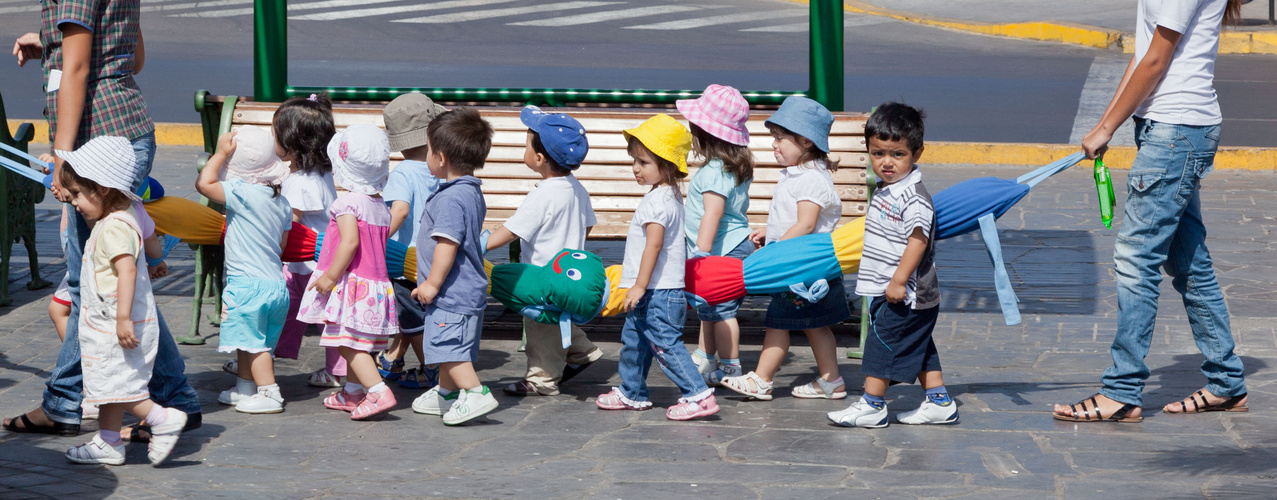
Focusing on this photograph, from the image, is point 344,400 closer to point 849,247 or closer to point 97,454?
point 97,454

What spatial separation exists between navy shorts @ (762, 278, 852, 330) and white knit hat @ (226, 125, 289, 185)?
1.97m

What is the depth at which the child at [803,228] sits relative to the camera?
501 cm

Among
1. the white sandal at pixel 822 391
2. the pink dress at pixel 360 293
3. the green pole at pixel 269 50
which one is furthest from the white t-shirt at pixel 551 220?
the green pole at pixel 269 50

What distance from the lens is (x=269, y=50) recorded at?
6758 millimetres

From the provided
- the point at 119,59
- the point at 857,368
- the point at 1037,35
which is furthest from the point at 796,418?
the point at 1037,35

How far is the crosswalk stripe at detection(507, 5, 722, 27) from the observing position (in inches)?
850

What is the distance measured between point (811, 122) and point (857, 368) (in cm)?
119

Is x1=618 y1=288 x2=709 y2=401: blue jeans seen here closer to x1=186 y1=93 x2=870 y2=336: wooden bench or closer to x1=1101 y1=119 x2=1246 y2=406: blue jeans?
x1=186 y1=93 x2=870 y2=336: wooden bench

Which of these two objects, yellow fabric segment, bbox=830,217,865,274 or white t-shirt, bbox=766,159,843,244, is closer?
yellow fabric segment, bbox=830,217,865,274

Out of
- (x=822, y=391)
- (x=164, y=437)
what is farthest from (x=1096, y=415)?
(x=164, y=437)

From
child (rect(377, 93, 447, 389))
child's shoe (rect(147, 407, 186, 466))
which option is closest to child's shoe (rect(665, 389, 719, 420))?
child (rect(377, 93, 447, 389))

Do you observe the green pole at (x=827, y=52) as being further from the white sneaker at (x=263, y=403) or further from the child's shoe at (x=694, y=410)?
the white sneaker at (x=263, y=403)

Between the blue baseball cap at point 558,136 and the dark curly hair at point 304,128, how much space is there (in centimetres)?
76

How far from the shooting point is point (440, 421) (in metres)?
4.79
